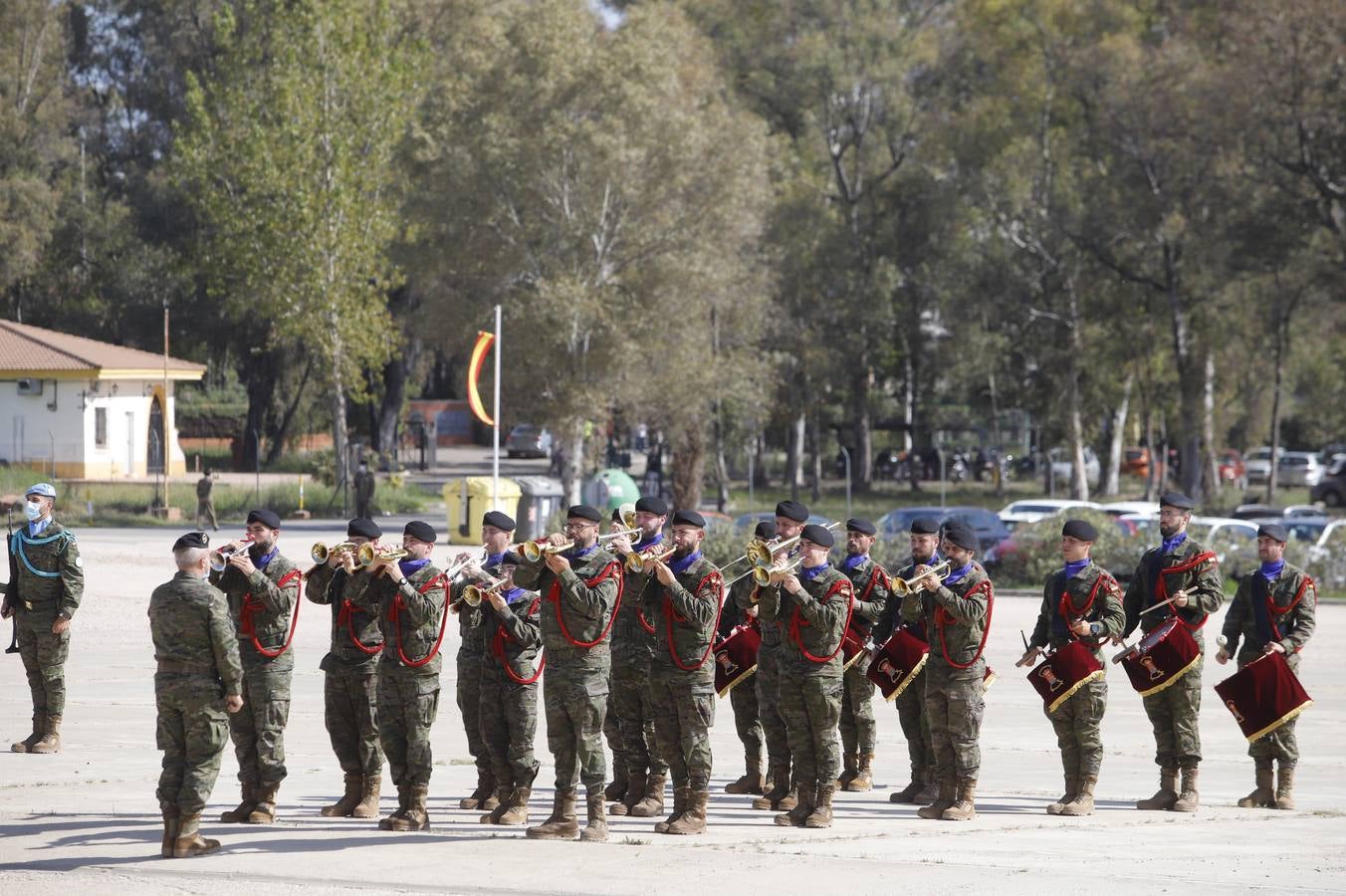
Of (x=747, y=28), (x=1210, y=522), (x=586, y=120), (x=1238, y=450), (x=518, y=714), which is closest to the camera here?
(x=518, y=714)

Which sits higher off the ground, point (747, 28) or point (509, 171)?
point (747, 28)

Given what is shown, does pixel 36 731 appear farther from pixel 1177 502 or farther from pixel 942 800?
pixel 1177 502

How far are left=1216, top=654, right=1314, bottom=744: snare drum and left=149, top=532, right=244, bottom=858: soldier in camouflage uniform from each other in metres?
6.73

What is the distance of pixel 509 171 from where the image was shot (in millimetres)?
43344

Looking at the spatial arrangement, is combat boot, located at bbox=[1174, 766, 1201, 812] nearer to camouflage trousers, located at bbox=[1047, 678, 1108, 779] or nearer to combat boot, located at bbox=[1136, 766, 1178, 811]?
combat boot, located at bbox=[1136, 766, 1178, 811]

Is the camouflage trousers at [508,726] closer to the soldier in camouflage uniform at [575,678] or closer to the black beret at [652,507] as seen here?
the soldier in camouflage uniform at [575,678]

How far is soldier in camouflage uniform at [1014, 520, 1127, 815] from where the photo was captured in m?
11.9

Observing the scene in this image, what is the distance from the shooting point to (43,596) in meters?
14.0

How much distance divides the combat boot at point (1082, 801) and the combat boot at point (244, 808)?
5237mm

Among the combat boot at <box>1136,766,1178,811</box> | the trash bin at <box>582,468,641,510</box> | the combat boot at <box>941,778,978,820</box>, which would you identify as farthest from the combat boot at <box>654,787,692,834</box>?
the trash bin at <box>582,468,641,510</box>

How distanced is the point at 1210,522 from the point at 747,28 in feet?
120

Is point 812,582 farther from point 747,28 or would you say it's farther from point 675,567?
point 747,28

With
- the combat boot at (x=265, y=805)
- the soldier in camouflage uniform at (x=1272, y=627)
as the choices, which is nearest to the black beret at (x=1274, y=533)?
the soldier in camouflage uniform at (x=1272, y=627)

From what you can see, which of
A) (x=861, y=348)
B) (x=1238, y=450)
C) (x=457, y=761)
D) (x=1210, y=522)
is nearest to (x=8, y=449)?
(x=861, y=348)
